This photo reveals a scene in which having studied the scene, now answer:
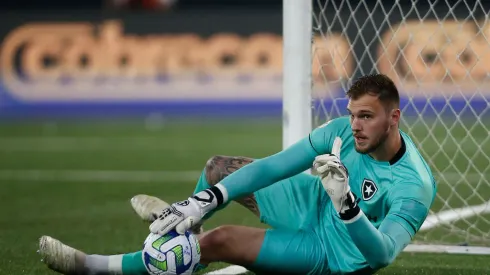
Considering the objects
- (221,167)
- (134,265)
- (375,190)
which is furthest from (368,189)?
(134,265)

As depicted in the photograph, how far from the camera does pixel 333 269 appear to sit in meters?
4.49

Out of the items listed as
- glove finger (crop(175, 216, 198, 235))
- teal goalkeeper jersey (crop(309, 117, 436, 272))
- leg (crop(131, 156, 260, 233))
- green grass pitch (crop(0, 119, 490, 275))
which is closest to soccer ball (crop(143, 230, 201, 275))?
glove finger (crop(175, 216, 198, 235))

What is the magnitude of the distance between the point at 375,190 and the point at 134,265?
114 cm

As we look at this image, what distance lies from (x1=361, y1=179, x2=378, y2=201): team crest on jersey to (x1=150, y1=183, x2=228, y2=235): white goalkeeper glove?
667 millimetres

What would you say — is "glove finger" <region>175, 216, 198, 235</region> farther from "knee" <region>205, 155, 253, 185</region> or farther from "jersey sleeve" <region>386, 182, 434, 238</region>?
"jersey sleeve" <region>386, 182, 434, 238</region>

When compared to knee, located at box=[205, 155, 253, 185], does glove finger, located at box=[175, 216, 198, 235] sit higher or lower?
lower

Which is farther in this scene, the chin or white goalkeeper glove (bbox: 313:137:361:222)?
the chin

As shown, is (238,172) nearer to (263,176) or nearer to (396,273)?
(263,176)

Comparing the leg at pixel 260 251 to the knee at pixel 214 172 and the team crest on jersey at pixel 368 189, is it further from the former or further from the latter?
the knee at pixel 214 172

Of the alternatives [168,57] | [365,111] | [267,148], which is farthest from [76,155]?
[365,111]

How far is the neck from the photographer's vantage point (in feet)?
14.5

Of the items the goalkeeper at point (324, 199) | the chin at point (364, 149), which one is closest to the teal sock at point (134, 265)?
the goalkeeper at point (324, 199)

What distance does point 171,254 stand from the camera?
423cm

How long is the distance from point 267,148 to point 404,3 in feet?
18.3
